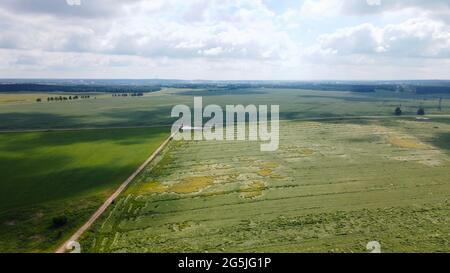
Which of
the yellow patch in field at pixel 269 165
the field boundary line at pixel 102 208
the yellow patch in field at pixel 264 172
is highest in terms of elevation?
the yellow patch in field at pixel 269 165

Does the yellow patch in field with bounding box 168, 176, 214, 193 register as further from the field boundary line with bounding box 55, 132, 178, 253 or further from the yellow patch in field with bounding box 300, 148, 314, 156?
the yellow patch in field with bounding box 300, 148, 314, 156

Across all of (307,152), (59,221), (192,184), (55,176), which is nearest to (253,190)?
(192,184)

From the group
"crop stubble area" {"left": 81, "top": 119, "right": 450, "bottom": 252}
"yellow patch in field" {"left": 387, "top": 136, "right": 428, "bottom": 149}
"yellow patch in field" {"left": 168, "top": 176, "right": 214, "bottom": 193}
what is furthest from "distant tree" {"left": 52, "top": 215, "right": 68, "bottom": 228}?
"yellow patch in field" {"left": 387, "top": 136, "right": 428, "bottom": 149}

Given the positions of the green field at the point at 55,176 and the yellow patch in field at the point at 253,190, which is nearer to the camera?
the green field at the point at 55,176

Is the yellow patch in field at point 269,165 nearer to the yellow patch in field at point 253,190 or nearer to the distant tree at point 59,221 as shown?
the yellow patch in field at point 253,190

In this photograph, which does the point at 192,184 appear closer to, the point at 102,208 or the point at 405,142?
the point at 102,208

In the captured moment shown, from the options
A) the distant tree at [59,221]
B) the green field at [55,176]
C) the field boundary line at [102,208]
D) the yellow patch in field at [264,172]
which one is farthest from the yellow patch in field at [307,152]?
the distant tree at [59,221]
